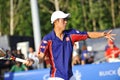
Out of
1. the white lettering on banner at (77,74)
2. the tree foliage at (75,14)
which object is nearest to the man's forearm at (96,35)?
the white lettering on banner at (77,74)

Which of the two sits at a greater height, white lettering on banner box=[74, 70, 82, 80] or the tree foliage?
white lettering on banner box=[74, 70, 82, 80]

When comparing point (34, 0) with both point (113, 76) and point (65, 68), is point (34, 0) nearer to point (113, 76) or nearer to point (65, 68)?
point (113, 76)

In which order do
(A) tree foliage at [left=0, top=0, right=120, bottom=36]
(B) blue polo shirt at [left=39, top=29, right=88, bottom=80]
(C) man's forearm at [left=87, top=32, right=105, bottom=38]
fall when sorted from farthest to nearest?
(A) tree foliage at [left=0, top=0, right=120, bottom=36] → (C) man's forearm at [left=87, top=32, right=105, bottom=38] → (B) blue polo shirt at [left=39, top=29, right=88, bottom=80]

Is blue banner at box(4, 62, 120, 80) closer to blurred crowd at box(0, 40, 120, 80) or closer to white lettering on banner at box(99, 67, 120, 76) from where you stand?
white lettering on banner at box(99, 67, 120, 76)

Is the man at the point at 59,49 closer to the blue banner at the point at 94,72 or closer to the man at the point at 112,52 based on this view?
the blue banner at the point at 94,72

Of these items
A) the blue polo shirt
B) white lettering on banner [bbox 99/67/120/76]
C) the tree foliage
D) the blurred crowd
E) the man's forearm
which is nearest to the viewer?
the blue polo shirt

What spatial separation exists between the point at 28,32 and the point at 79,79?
39816 millimetres

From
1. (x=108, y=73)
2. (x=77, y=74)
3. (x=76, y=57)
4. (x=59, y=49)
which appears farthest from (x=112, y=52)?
(x=59, y=49)

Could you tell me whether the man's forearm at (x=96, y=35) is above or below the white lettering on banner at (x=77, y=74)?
above

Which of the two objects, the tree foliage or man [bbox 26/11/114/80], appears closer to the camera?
man [bbox 26/11/114/80]

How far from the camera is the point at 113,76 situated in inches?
473

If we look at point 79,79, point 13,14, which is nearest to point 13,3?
point 13,14

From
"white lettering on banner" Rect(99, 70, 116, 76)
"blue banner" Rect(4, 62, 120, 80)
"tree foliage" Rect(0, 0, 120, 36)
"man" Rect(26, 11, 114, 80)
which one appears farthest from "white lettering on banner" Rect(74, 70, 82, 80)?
"tree foliage" Rect(0, 0, 120, 36)

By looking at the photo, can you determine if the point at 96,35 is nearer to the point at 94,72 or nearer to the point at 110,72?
the point at 110,72
